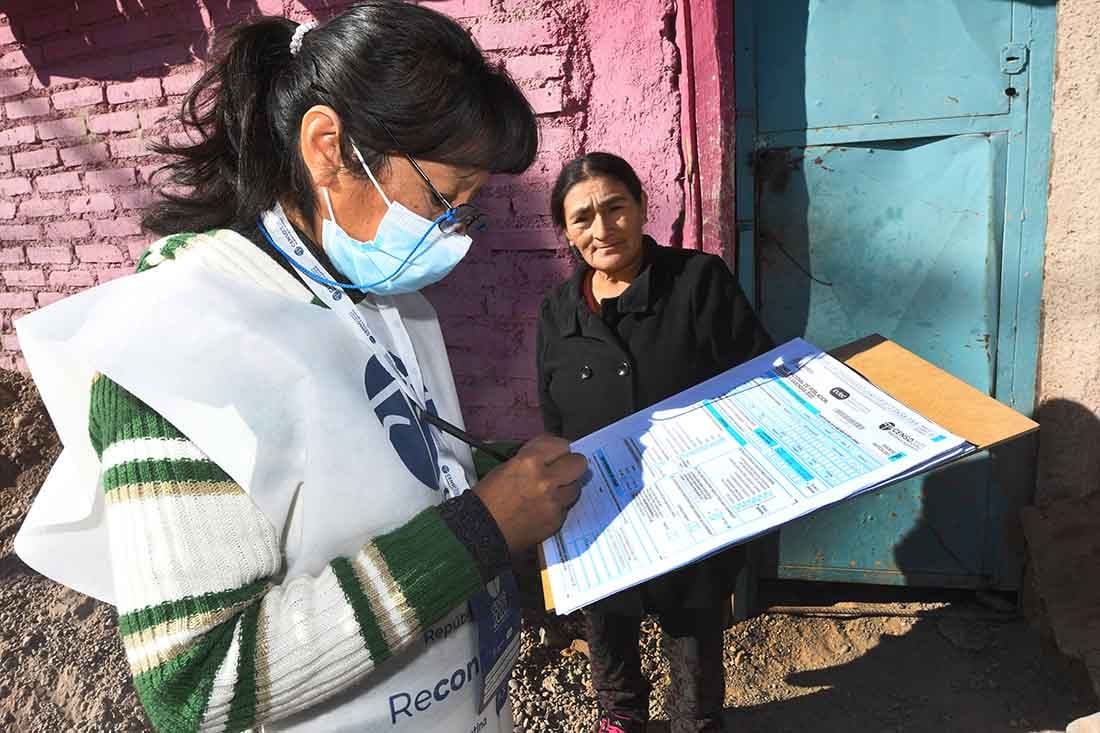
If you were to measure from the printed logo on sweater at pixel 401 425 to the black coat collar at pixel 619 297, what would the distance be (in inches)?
38.4

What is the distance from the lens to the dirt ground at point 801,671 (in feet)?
7.41

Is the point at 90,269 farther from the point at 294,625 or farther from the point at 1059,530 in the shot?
the point at 1059,530

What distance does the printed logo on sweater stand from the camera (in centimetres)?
92

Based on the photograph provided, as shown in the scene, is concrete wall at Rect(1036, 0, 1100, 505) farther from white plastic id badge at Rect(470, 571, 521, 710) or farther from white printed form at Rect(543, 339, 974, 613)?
white plastic id badge at Rect(470, 571, 521, 710)

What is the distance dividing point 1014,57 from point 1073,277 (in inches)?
26.4

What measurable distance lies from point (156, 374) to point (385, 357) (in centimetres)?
31

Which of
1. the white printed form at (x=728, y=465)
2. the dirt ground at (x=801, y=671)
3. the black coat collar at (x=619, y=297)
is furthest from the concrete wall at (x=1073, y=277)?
the white printed form at (x=728, y=465)

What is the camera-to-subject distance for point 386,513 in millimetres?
854

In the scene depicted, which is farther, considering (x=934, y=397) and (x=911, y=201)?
(x=911, y=201)

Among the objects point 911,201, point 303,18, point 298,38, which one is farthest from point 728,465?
point 303,18

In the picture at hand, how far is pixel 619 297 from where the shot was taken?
6.21 ft

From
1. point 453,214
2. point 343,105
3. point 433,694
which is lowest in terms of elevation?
point 433,694

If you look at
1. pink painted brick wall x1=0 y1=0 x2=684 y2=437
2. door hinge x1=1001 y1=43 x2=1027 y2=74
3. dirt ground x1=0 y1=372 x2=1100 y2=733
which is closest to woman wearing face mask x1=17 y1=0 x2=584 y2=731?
pink painted brick wall x1=0 y1=0 x2=684 y2=437

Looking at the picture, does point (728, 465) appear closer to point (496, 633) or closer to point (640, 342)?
point (496, 633)
